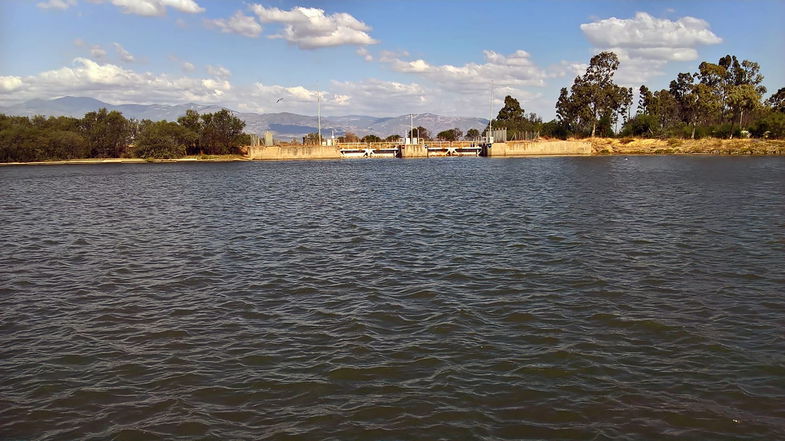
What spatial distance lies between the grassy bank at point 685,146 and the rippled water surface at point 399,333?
105 meters

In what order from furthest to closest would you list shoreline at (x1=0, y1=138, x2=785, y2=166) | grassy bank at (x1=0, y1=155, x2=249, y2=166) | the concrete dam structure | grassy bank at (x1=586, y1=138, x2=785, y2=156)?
the concrete dam structure, grassy bank at (x1=0, y1=155, x2=249, y2=166), shoreline at (x1=0, y1=138, x2=785, y2=166), grassy bank at (x1=586, y1=138, x2=785, y2=156)

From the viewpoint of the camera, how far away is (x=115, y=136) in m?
147

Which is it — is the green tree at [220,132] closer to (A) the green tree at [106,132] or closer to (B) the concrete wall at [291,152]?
(B) the concrete wall at [291,152]

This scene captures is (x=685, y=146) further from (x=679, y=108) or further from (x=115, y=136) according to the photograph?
(x=115, y=136)

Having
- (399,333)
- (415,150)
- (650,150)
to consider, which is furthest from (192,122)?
(399,333)

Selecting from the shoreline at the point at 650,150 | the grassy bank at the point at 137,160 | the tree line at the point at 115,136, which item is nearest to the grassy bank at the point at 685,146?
the shoreline at the point at 650,150

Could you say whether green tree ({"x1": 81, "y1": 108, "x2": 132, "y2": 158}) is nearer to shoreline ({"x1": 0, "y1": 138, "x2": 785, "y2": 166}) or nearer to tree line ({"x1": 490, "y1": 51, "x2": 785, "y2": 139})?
shoreline ({"x1": 0, "y1": 138, "x2": 785, "y2": 166})

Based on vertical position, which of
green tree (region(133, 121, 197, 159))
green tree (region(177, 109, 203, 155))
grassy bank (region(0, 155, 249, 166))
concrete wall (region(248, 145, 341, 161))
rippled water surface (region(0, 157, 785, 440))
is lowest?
rippled water surface (region(0, 157, 785, 440))

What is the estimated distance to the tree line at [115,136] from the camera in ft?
447

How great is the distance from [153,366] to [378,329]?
4865 mm

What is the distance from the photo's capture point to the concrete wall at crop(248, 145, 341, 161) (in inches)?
5891

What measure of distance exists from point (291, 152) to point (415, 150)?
3325cm

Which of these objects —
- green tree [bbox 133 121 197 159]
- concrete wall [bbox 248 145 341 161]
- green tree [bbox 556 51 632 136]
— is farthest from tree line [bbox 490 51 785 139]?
green tree [bbox 133 121 197 159]

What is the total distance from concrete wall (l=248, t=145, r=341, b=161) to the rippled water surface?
124 metres
